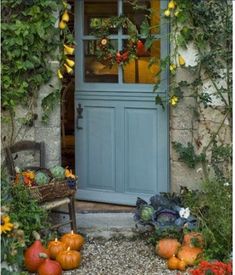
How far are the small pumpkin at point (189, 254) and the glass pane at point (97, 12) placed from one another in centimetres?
228

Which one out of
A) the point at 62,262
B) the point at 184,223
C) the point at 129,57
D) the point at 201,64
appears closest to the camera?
the point at 62,262

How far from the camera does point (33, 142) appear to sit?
248 inches

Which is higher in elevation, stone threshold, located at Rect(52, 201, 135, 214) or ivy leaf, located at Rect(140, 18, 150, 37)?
ivy leaf, located at Rect(140, 18, 150, 37)

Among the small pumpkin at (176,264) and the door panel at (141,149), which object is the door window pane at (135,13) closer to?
the door panel at (141,149)

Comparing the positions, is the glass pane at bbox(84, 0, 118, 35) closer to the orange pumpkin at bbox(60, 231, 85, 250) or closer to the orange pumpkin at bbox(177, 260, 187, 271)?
the orange pumpkin at bbox(60, 231, 85, 250)

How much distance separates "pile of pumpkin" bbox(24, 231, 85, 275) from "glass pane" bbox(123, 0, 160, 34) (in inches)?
83.6

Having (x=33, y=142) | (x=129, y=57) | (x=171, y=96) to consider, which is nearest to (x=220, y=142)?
(x=171, y=96)

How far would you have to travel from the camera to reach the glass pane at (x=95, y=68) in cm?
668

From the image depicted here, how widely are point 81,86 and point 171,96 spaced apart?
1004 mm

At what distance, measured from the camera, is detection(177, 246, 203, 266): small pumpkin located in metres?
5.30

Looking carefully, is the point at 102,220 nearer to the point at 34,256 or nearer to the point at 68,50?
the point at 34,256

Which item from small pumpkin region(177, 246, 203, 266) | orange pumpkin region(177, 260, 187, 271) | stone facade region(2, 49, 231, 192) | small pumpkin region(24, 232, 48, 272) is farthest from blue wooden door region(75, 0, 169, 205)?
small pumpkin region(24, 232, 48, 272)

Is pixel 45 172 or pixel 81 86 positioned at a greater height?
pixel 81 86

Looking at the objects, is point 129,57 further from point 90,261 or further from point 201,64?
point 90,261
